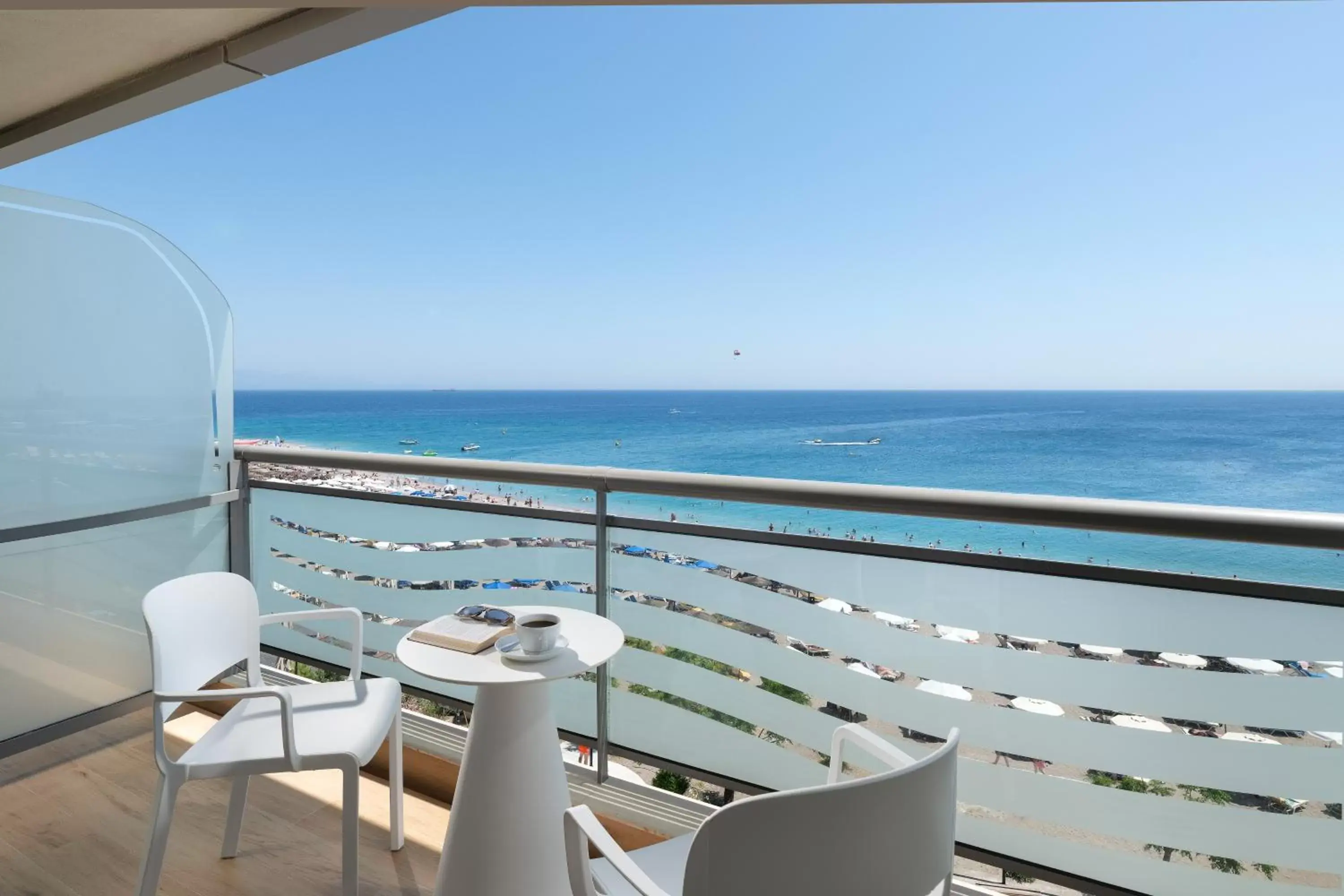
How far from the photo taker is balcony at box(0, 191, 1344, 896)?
1.57 metres

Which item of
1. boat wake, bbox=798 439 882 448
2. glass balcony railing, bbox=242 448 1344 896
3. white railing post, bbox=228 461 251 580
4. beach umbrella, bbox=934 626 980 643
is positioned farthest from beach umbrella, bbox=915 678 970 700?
boat wake, bbox=798 439 882 448

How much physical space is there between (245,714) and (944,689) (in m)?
1.71

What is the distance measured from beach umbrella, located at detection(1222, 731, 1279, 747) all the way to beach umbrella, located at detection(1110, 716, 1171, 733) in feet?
0.35

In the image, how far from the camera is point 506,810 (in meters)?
1.63

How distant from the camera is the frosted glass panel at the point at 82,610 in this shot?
2.46 meters

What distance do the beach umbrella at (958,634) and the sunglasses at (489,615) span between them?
1.01m

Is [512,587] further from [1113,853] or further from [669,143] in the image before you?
[669,143]

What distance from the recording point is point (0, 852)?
6.75 ft

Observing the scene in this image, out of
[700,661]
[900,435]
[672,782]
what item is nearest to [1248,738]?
[700,661]

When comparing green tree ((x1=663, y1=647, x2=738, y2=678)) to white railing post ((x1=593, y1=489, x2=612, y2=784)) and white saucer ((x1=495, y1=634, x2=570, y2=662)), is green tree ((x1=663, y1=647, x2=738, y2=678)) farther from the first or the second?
white saucer ((x1=495, y1=634, x2=570, y2=662))

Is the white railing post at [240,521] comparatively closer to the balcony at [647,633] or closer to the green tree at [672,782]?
the balcony at [647,633]

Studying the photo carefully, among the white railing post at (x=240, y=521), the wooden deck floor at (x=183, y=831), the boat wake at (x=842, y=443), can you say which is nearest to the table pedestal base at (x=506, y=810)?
the wooden deck floor at (x=183, y=831)

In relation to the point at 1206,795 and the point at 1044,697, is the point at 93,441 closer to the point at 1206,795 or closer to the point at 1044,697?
the point at 1044,697

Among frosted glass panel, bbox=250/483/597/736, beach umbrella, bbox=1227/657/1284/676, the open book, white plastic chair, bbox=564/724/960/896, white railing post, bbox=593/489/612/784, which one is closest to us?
white plastic chair, bbox=564/724/960/896
